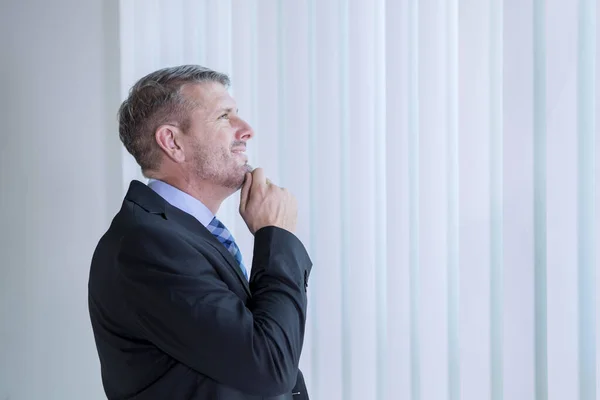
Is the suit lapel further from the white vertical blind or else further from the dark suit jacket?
the white vertical blind

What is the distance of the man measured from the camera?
1.15 meters

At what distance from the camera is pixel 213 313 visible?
1.14 m

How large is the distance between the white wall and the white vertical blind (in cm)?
14

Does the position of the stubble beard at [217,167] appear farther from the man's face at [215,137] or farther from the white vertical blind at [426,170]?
the white vertical blind at [426,170]

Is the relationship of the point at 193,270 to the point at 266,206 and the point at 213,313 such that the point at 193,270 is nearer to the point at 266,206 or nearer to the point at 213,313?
the point at 213,313

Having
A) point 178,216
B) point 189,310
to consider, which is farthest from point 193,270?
point 178,216

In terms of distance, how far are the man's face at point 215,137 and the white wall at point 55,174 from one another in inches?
32.2

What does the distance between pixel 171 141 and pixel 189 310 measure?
1.51ft

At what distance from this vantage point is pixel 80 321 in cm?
222

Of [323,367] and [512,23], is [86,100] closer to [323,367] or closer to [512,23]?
[323,367]

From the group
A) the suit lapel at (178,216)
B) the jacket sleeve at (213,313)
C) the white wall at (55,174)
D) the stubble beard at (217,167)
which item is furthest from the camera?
the white wall at (55,174)

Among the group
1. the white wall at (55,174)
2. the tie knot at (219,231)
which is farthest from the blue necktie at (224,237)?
the white wall at (55,174)

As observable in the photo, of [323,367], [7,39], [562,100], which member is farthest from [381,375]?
[7,39]

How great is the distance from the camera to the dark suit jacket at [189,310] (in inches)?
45.0
